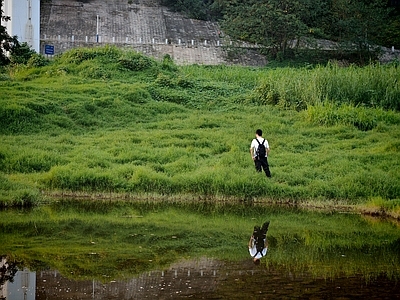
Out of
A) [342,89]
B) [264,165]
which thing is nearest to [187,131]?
[264,165]

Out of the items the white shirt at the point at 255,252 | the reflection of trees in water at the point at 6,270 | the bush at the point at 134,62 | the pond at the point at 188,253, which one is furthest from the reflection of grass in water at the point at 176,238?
the bush at the point at 134,62

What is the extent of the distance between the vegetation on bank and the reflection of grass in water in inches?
42.2

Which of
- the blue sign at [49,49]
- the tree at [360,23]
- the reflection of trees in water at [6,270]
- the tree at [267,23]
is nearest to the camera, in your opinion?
the reflection of trees in water at [6,270]

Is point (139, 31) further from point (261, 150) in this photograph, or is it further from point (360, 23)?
point (261, 150)

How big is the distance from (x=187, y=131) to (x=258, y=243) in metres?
10.4

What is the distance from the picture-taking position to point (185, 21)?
2021 inches

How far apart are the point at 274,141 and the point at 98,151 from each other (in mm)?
5113

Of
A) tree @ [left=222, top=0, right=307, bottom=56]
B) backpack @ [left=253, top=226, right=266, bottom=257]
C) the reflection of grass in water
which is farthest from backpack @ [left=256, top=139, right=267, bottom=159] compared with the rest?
tree @ [left=222, top=0, right=307, bottom=56]

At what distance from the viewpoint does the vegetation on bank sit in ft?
54.4

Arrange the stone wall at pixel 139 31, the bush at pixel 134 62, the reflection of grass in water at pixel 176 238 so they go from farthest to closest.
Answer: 1. the stone wall at pixel 139 31
2. the bush at pixel 134 62
3. the reflection of grass in water at pixel 176 238

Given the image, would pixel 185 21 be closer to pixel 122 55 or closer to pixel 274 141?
pixel 122 55

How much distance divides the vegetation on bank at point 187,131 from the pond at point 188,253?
3.58 ft

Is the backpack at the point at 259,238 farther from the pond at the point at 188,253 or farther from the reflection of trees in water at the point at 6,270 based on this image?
the reflection of trees in water at the point at 6,270

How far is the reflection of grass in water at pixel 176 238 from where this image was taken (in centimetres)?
1012
